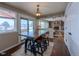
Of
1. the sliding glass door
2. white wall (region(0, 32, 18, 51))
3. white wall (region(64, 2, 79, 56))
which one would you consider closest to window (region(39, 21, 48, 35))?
the sliding glass door

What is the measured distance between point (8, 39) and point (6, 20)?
28.3 inches

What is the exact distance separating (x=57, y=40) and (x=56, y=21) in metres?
1.21

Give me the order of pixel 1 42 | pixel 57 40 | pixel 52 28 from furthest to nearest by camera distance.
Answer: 1. pixel 57 40
2. pixel 52 28
3. pixel 1 42

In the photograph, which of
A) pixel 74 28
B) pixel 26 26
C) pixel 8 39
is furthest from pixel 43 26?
pixel 74 28

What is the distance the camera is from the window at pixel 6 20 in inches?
150

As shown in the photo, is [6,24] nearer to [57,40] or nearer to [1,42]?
[1,42]

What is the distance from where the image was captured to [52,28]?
5.88 m

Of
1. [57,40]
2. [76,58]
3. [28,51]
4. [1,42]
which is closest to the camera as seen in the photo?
[76,58]

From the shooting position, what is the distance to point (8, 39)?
13.6 ft

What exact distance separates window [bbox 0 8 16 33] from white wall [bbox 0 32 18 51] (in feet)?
0.57

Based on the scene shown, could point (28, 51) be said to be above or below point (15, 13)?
below

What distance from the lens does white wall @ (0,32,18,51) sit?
12.5 ft

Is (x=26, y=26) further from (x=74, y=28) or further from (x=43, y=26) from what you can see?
(x=74, y=28)

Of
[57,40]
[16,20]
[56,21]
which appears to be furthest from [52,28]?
[16,20]
